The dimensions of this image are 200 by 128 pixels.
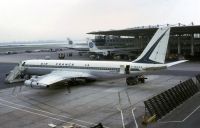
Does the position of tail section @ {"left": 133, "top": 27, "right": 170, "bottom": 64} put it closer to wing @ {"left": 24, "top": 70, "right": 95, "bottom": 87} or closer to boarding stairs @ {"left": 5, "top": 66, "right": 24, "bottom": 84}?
wing @ {"left": 24, "top": 70, "right": 95, "bottom": 87}

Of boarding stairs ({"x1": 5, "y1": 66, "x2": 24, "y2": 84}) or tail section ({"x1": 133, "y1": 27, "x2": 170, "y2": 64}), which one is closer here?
tail section ({"x1": 133, "y1": 27, "x2": 170, "y2": 64})

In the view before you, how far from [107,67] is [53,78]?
7409mm

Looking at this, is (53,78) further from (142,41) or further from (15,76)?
(142,41)

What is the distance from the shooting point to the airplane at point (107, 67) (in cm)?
3675

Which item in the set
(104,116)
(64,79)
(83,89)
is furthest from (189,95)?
(64,79)

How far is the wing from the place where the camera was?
3525 centimetres

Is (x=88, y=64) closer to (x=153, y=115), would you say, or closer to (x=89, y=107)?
(x=89, y=107)

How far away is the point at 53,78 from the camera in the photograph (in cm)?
3806

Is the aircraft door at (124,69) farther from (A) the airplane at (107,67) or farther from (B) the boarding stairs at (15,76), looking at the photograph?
(B) the boarding stairs at (15,76)

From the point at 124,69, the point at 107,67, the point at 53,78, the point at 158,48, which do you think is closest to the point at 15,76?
the point at 53,78

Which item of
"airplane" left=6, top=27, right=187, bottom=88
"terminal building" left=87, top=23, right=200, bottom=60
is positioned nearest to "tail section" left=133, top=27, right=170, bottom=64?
"airplane" left=6, top=27, right=187, bottom=88

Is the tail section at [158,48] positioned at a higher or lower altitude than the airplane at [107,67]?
higher

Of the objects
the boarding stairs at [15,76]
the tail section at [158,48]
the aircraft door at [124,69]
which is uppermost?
the tail section at [158,48]

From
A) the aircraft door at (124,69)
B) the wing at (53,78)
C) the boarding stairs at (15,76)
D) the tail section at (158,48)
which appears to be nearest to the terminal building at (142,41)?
Answer: the boarding stairs at (15,76)
